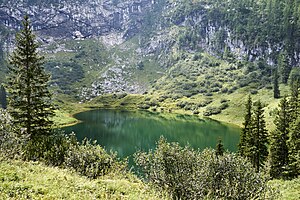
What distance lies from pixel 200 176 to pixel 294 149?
1546 inches

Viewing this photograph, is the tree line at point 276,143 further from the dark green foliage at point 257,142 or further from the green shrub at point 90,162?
the green shrub at point 90,162

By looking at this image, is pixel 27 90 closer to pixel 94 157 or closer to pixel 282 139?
pixel 94 157

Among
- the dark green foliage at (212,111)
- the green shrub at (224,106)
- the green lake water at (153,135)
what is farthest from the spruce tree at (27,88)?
the green shrub at (224,106)

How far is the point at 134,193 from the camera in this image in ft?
49.5

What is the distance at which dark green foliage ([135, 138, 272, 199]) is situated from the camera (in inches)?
739

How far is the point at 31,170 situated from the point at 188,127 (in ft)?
417

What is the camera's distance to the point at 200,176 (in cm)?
1967

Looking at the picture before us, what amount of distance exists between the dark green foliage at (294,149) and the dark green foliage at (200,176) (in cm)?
2907

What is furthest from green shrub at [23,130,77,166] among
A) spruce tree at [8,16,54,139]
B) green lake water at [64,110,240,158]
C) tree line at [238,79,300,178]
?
green lake water at [64,110,240,158]

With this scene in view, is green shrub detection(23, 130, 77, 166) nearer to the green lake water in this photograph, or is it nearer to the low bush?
the green lake water

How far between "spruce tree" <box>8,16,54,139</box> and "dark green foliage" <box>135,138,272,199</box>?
15.8 meters

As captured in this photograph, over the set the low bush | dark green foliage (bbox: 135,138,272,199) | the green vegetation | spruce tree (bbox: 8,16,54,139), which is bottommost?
the low bush

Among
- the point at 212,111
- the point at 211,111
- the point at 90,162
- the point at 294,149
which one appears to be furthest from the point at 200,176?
the point at 211,111

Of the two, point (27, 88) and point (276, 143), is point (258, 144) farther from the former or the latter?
point (27, 88)
